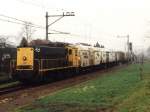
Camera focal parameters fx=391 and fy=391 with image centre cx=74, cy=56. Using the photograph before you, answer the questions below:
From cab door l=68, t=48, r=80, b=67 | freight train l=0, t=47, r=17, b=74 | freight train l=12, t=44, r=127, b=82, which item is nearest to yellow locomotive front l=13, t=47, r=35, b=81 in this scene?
freight train l=12, t=44, r=127, b=82

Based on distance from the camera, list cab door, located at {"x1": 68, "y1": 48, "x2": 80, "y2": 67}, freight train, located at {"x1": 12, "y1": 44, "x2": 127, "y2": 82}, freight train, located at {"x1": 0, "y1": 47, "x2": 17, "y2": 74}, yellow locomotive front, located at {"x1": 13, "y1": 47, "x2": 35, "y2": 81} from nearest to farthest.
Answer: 1. yellow locomotive front, located at {"x1": 13, "y1": 47, "x2": 35, "y2": 81}
2. freight train, located at {"x1": 12, "y1": 44, "x2": 127, "y2": 82}
3. freight train, located at {"x1": 0, "y1": 47, "x2": 17, "y2": 74}
4. cab door, located at {"x1": 68, "y1": 48, "x2": 80, "y2": 67}

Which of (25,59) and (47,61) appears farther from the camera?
(47,61)

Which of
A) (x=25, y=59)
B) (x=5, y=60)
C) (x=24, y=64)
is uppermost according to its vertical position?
(x=25, y=59)

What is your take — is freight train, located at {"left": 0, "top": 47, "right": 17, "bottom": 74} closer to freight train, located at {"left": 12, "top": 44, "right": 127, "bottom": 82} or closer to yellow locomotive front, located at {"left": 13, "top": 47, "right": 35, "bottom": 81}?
freight train, located at {"left": 12, "top": 44, "right": 127, "bottom": 82}

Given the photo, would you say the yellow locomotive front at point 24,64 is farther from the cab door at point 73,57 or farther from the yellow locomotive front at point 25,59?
the cab door at point 73,57

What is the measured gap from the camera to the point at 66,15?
1916 inches

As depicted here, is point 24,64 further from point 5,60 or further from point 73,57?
point 73,57

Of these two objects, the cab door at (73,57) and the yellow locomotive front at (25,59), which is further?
the cab door at (73,57)

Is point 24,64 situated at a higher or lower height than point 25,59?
lower

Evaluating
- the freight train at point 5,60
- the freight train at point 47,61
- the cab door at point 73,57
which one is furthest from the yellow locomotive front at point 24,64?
the cab door at point 73,57

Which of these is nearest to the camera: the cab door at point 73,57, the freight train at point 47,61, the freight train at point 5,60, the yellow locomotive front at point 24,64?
the yellow locomotive front at point 24,64

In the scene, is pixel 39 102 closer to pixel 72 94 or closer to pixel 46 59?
pixel 72 94

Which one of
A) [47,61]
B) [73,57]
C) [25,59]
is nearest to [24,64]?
[25,59]

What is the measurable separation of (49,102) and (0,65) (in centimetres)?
2002
